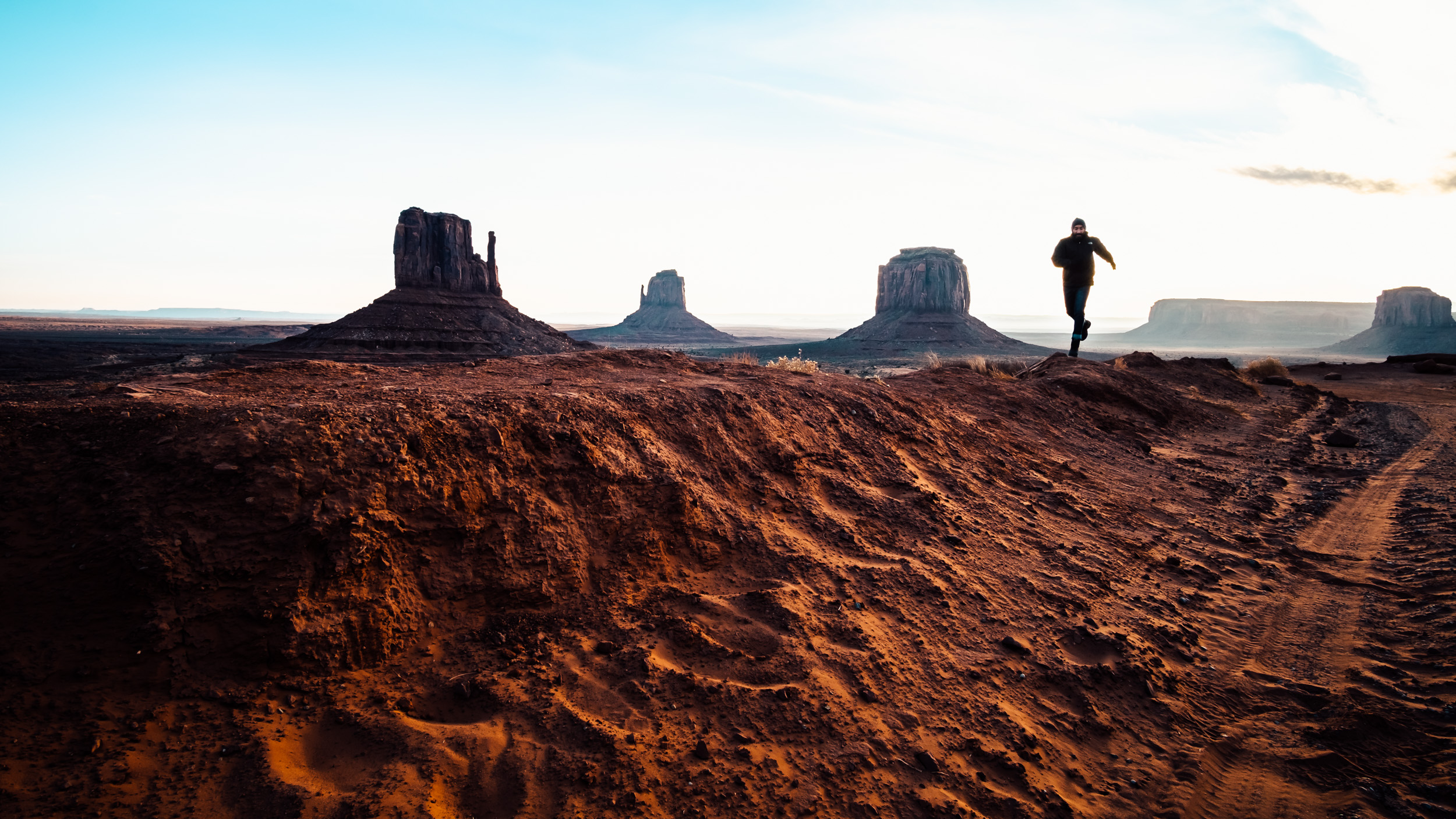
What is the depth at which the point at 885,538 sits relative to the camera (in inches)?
215

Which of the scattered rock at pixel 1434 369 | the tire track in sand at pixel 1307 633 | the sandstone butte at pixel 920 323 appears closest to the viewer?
the tire track in sand at pixel 1307 633

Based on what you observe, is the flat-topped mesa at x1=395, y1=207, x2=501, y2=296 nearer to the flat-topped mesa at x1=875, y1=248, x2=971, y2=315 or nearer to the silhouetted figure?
the flat-topped mesa at x1=875, y1=248, x2=971, y2=315

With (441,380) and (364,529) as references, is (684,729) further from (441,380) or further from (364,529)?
(441,380)


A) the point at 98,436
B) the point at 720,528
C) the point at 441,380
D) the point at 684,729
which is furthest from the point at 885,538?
the point at 98,436

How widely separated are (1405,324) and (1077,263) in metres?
144

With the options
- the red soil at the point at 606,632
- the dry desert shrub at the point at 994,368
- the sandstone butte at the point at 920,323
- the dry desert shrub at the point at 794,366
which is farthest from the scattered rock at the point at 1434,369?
the sandstone butte at the point at 920,323

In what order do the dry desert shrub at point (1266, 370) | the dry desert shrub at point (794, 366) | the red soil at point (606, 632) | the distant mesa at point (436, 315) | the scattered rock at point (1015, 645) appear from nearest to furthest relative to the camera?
the red soil at point (606, 632) < the scattered rock at point (1015, 645) < the dry desert shrub at point (794, 366) < the dry desert shrub at point (1266, 370) < the distant mesa at point (436, 315)

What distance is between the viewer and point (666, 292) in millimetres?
148125

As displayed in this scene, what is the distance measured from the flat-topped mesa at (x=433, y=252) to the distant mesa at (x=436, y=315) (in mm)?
59

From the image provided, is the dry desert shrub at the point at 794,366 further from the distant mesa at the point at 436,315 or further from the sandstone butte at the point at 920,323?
the sandstone butte at the point at 920,323

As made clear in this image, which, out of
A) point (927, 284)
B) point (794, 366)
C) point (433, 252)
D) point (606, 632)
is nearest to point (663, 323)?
point (927, 284)

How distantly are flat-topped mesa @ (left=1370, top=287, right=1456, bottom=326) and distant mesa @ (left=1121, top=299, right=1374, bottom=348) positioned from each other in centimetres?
2741

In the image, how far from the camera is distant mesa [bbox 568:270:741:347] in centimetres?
12850

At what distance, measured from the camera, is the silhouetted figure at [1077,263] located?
988cm
